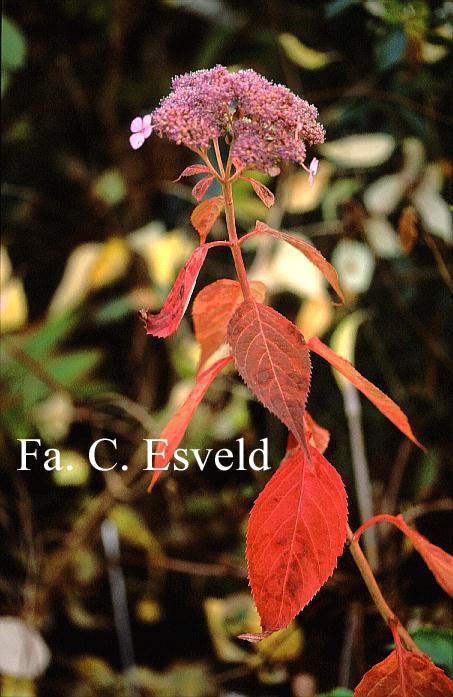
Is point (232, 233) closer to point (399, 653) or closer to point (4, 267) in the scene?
point (399, 653)

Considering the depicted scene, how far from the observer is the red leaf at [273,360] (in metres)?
0.29

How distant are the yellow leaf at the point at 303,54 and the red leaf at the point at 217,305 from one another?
1.39 feet

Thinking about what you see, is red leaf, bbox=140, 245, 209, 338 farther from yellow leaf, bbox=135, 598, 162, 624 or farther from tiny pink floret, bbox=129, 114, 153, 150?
yellow leaf, bbox=135, 598, 162, 624

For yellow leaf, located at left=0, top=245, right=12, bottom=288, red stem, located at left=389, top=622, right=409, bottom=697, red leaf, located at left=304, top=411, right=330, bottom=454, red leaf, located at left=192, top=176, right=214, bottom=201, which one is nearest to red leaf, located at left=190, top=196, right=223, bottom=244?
red leaf, located at left=192, top=176, right=214, bottom=201

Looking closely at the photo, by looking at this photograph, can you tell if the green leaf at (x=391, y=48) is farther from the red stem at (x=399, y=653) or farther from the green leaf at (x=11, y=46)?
the red stem at (x=399, y=653)

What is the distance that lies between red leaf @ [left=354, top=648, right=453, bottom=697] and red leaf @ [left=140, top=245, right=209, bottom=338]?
0.22 meters

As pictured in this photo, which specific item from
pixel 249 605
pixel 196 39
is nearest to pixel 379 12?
pixel 196 39

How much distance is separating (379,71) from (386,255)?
7.5 inches

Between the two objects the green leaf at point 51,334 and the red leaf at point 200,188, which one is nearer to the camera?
the red leaf at point 200,188

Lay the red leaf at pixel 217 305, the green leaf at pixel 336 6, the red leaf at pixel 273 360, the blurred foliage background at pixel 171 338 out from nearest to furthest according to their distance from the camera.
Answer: the red leaf at pixel 273 360 → the red leaf at pixel 217 305 → the green leaf at pixel 336 6 → the blurred foliage background at pixel 171 338

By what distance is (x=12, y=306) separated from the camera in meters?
0.76

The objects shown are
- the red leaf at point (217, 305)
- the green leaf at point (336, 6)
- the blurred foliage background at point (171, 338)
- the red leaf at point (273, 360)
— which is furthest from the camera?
the blurred foliage background at point (171, 338)

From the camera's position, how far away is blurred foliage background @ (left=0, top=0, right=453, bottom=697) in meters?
0.71

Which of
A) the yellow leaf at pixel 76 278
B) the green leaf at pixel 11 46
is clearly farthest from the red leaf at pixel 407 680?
the green leaf at pixel 11 46
